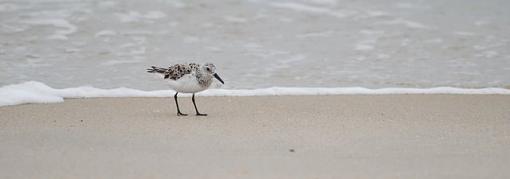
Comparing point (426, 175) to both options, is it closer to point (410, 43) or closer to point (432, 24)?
point (410, 43)

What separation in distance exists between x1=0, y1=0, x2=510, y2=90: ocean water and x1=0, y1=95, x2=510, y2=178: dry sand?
0.86 m

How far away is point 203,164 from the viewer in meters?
5.33

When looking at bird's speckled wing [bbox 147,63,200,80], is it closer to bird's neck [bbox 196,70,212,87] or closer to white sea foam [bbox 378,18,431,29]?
bird's neck [bbox 196,70,212,87]

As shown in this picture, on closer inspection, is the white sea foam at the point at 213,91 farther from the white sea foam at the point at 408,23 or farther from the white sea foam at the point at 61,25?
the white sea foam at the point at 408,23

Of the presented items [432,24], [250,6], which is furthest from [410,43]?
[250,6]

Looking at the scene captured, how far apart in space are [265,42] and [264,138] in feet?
13.5

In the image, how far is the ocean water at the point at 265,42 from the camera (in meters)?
8.70

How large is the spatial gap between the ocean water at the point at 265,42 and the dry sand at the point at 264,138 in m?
0.86

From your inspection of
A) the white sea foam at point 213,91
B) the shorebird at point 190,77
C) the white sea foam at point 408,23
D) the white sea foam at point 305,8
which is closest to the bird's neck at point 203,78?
the shorebird at point 190,77

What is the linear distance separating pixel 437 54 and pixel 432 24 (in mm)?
1512

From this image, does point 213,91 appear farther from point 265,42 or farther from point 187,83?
point 265,42

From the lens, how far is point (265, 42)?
1013 centimetres

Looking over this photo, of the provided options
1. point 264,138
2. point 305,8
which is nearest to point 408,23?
point 305,8

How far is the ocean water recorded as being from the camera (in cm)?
870
